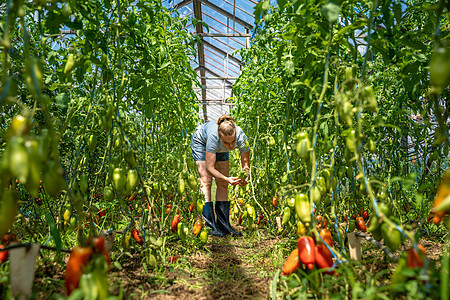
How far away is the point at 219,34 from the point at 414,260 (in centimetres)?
825

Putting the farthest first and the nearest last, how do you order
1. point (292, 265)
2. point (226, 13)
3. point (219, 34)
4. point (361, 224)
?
point (219, 34)
point (226, 13)
point (361, 224)
point (292, 265)

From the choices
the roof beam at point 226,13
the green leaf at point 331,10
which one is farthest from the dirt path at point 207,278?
the roof beam at point 226,13

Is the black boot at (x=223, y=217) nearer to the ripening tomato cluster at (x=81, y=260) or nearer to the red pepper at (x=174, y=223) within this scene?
the red pepper at (x=174, y=223)

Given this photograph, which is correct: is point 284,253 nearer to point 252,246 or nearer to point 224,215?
point 252,246

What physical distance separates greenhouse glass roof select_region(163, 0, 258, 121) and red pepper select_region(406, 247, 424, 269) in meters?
5.37

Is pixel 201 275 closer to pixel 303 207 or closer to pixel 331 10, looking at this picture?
pixel 303 207

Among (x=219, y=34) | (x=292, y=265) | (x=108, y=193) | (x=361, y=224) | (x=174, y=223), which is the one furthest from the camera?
(x=219, y=34)

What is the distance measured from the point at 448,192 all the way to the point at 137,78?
1.36 metres

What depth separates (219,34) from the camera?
8.20 metres

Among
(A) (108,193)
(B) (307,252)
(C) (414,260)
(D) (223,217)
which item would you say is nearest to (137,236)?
(A) (108,193)

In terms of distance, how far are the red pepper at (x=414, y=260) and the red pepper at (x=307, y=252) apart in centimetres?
28

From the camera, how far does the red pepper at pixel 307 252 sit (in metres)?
0.95

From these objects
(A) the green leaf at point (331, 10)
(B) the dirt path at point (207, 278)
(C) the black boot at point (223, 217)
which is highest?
(A) the green leaf at point (331, 10)

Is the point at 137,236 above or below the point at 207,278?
above
